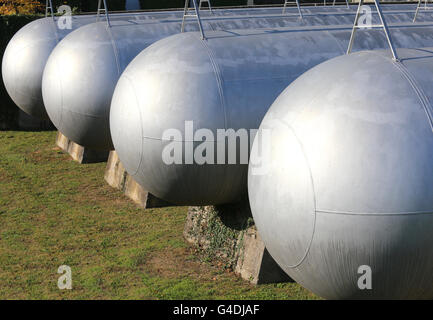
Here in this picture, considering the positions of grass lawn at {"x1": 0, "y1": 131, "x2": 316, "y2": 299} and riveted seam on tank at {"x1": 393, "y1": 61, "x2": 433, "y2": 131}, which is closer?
riveted seam on tank at {"x1": 393, "y1": 61, "x2": 433, "y2": 131}

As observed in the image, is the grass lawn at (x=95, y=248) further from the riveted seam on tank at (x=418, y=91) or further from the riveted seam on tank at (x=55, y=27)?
the riveted seam on tank at (x=418, y=91)

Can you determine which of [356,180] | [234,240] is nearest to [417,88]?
[356,180]

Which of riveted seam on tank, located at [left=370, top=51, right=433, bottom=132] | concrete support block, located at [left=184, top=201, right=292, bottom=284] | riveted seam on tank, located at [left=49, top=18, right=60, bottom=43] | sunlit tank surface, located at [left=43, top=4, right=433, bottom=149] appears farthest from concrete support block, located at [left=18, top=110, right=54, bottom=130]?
riveted seam on tank, located at [left=370, top=51, right=433, bottom=132]

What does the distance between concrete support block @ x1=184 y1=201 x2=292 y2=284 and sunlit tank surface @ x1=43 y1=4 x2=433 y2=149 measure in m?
2.34

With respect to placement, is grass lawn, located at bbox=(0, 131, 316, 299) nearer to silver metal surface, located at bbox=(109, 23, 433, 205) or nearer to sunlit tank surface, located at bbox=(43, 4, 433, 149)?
silver metal surface, located at bbox=(109, 23, 433, 205)

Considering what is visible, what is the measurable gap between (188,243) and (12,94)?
260 inches

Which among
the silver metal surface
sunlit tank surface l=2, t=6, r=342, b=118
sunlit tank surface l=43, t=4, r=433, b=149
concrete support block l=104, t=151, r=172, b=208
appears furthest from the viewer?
sunlit tank surface l=2, t=6, r=342, b=118

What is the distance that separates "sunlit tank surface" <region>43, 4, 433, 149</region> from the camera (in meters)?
10.7

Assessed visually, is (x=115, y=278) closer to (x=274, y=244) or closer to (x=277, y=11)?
(x=274, y=244)

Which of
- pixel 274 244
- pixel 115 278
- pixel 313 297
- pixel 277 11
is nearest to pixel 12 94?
pixel 277 11

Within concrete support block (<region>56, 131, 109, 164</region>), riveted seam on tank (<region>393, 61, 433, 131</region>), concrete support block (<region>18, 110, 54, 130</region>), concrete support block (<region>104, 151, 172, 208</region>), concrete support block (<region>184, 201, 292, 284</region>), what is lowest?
concrete support block (<region>18, 110, 54, 130</region>)

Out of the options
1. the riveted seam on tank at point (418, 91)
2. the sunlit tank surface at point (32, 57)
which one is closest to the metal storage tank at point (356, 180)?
the riveted seam on tank at point (418, 91)

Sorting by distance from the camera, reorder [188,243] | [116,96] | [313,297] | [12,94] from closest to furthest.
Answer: [313,297] < [116,96] < [188,243] < [12,94]

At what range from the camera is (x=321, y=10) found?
16.0 metres
